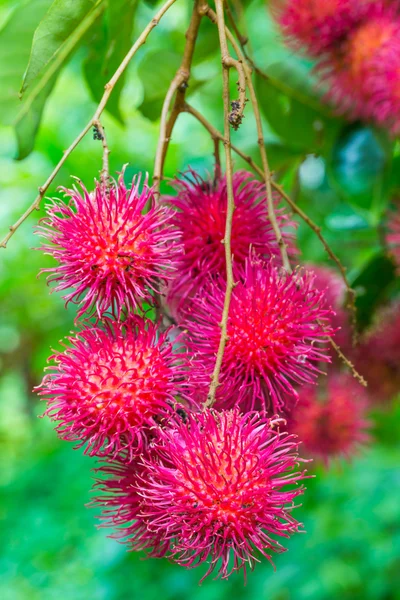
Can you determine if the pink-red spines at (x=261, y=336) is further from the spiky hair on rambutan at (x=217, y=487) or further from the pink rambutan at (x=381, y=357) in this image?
the pink rambutan at (x=381, y=357)

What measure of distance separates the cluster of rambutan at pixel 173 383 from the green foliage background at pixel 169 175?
29cm

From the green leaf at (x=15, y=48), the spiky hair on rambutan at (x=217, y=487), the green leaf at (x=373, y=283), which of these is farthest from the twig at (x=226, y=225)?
the green leaf at (x=373, y=283)

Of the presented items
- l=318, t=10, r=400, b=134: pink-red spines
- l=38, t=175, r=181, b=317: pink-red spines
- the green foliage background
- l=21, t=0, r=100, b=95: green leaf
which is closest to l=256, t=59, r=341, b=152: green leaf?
the green foliage background

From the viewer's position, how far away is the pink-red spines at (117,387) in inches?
36.6

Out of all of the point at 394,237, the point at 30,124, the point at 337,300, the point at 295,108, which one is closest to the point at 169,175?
the point at 295,108

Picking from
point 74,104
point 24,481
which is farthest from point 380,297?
point 24,481

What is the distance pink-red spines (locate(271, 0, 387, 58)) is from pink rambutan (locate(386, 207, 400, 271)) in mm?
402

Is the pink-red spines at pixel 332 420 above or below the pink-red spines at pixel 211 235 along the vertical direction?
below

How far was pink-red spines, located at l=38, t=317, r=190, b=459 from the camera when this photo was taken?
931 millimetres

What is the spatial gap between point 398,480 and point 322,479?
18.6 inches

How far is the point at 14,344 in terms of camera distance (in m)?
7.12

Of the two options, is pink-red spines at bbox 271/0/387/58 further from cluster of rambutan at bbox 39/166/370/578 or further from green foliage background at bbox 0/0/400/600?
cluster of rambutan at bbox 39/166/370/578

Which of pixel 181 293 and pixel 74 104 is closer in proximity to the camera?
pixel 181 293

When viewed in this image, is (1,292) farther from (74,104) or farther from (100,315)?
(100,315)
